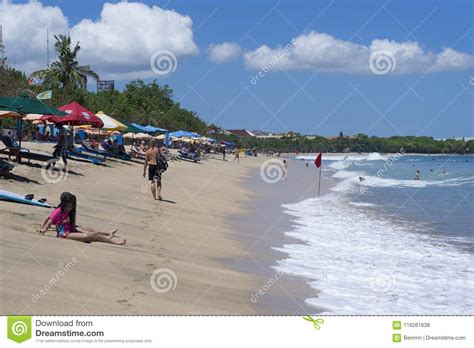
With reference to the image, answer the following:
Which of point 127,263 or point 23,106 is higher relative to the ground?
point 23,106

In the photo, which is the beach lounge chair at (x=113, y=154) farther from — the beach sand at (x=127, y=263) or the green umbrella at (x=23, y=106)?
the beach sand at (x=127, y=263)

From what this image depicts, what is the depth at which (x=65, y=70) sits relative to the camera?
6169 centimetres

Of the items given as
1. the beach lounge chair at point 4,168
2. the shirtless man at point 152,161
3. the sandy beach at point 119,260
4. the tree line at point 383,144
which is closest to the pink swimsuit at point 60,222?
the sandy beach at point 119,260

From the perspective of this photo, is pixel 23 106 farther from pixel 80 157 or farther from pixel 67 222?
pixel 80 157

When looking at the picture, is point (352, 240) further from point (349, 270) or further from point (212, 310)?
point (212, 310)

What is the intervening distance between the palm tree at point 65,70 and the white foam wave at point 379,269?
48682 millimetres

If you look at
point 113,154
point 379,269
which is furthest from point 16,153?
point 113,154

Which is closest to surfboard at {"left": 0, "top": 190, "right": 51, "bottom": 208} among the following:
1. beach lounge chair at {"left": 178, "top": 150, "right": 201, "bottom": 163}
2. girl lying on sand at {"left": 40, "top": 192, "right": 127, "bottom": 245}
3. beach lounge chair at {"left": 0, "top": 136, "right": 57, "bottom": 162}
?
girl lying on sand at {"left": 40, "top": 192, "right": 127, "bottom": 245}

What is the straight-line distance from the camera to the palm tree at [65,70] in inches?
2405

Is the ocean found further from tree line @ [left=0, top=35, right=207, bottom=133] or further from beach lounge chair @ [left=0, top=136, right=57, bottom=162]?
tree line @ [left=0, top=35, right=207, bottom=133]

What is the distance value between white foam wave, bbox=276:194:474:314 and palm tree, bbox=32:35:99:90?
48682 millimetres

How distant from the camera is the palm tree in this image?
61.1 metres

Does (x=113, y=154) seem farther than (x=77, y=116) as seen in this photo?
Yes

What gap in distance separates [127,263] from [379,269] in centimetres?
436
